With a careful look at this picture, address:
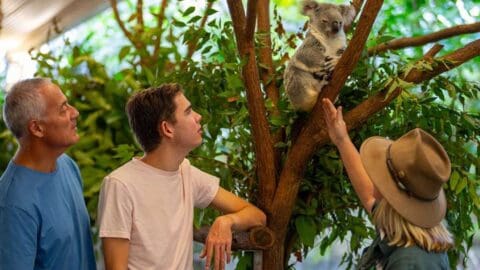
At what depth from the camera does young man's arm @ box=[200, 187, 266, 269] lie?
5.33ft

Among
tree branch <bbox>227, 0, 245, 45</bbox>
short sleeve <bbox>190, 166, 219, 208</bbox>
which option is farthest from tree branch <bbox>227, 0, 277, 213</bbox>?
short sleeve <bbox>190, 166, 219, 208</bbox>

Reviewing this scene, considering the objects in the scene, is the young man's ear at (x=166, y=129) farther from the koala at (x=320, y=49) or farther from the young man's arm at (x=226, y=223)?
the koala at (x=320, y=49)

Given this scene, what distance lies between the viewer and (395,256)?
133 centimetres

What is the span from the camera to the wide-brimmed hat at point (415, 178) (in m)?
1.34

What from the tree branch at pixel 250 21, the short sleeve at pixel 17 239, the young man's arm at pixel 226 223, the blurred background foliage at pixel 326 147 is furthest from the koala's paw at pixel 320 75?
the short sleeve at pixel 17 239

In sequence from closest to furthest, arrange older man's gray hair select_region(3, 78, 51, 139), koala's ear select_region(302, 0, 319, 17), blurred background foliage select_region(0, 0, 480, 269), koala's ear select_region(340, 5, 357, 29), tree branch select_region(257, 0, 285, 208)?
older man's gray hair select_region(3, 78, 51, 139) < blurred background foliage select_region(0, 0, 480, 269) < tree branch select_region(257, 0, 285, 208) < koala's ear select_region(340, 5, 357, 29) < koala's ear select_region(302, 0, 319, 17)

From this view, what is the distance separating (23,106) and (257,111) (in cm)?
61

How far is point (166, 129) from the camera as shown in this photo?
5.25ft

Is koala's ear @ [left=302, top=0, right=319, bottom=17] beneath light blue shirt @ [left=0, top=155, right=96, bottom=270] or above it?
above

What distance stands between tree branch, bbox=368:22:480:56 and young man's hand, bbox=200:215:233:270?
0.70 meters

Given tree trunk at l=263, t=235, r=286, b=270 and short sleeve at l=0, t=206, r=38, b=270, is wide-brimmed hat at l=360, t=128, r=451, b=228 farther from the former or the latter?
short sleeve at l=0, t=206, r=38, b=270

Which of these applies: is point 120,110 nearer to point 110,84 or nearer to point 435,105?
point 110,84

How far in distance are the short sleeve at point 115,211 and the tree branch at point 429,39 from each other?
86 cm

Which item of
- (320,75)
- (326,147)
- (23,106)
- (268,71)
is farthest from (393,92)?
(23,106)
